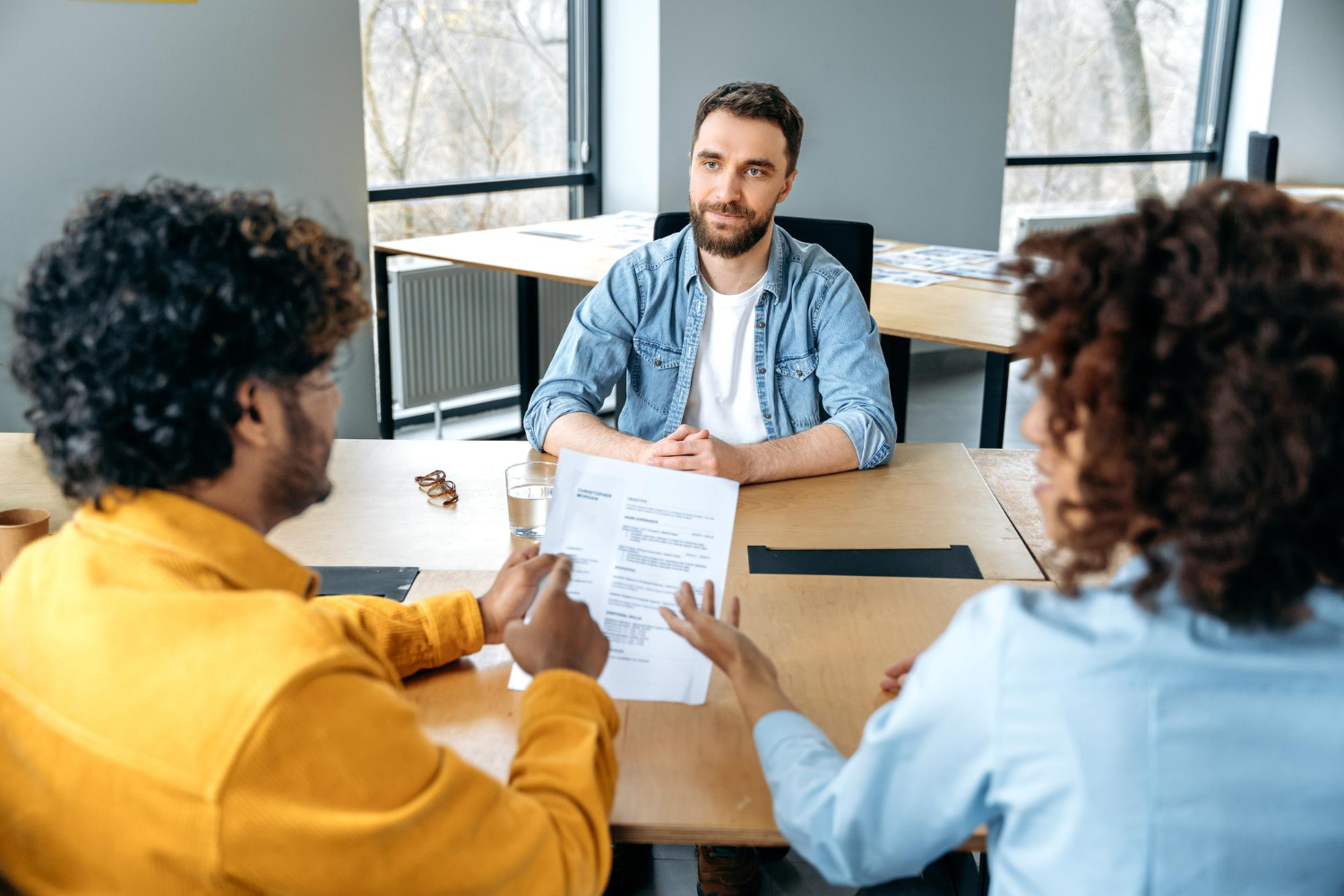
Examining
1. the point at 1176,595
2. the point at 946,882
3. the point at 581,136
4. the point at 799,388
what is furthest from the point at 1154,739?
the point at 581,136

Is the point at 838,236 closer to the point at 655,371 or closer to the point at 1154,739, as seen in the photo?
the point at 655,371

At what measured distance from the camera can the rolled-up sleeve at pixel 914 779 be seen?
2.66 ft

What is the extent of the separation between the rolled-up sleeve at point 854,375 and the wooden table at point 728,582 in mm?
60

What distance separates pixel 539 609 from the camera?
1116 millimetres

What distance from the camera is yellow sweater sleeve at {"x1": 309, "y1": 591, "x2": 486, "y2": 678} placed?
123 centimetres

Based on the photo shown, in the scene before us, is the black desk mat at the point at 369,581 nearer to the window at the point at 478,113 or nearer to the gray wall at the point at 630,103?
the window at the point at 478,113

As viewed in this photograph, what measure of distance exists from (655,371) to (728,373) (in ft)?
0.45

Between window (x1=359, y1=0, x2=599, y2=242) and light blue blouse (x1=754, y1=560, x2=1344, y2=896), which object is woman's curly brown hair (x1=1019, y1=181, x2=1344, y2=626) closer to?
light blue blouse (x1=754, y1=560, x2=1344, y2=896)

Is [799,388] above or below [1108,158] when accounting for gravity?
below

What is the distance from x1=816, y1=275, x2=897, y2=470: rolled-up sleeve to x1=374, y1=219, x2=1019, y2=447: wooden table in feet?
1.02

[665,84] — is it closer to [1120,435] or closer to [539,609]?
[539,609]

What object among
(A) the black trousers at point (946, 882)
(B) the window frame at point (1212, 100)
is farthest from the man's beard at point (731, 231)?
(B) the window frame at point (1212, 100)

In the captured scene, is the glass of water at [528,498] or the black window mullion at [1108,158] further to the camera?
the black window mullion at [1108,158]

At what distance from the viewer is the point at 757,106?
2135 mm
